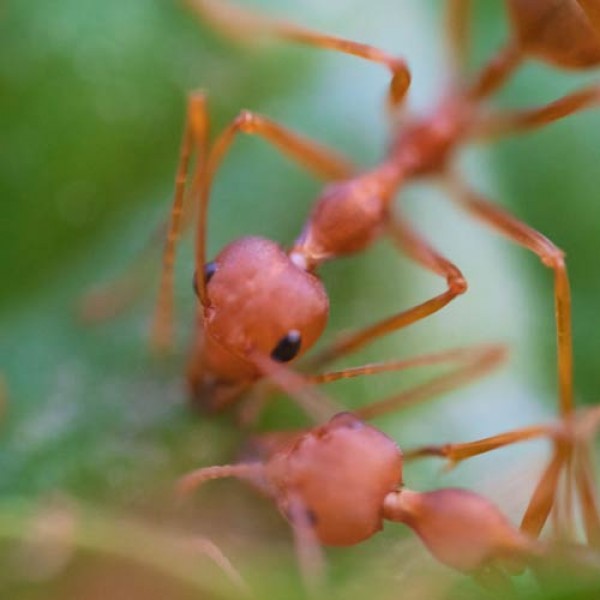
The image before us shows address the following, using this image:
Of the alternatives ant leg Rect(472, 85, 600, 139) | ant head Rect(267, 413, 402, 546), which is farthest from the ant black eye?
ant leg Rect(472, 85, 600, 139)

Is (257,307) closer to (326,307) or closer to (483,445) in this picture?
(326,307)

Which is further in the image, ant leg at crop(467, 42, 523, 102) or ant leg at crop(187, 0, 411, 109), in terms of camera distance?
ant leg at crop(467, 42, 523, 102)

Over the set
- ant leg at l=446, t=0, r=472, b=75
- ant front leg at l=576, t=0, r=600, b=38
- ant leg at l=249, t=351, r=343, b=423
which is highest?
ant leg at l=446, t=0, r=472, b=75

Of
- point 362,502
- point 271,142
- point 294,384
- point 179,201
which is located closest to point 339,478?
point 362,502

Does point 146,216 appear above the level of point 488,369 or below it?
above

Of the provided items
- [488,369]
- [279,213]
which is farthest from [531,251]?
[279,213]

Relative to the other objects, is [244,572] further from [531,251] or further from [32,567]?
[531,251]

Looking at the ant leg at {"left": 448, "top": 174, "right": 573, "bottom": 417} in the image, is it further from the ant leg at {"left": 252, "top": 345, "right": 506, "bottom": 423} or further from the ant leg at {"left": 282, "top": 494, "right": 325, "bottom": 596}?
the ant leg at {"left": 282, "top": 494, "right": 325, "bottom": 596}
